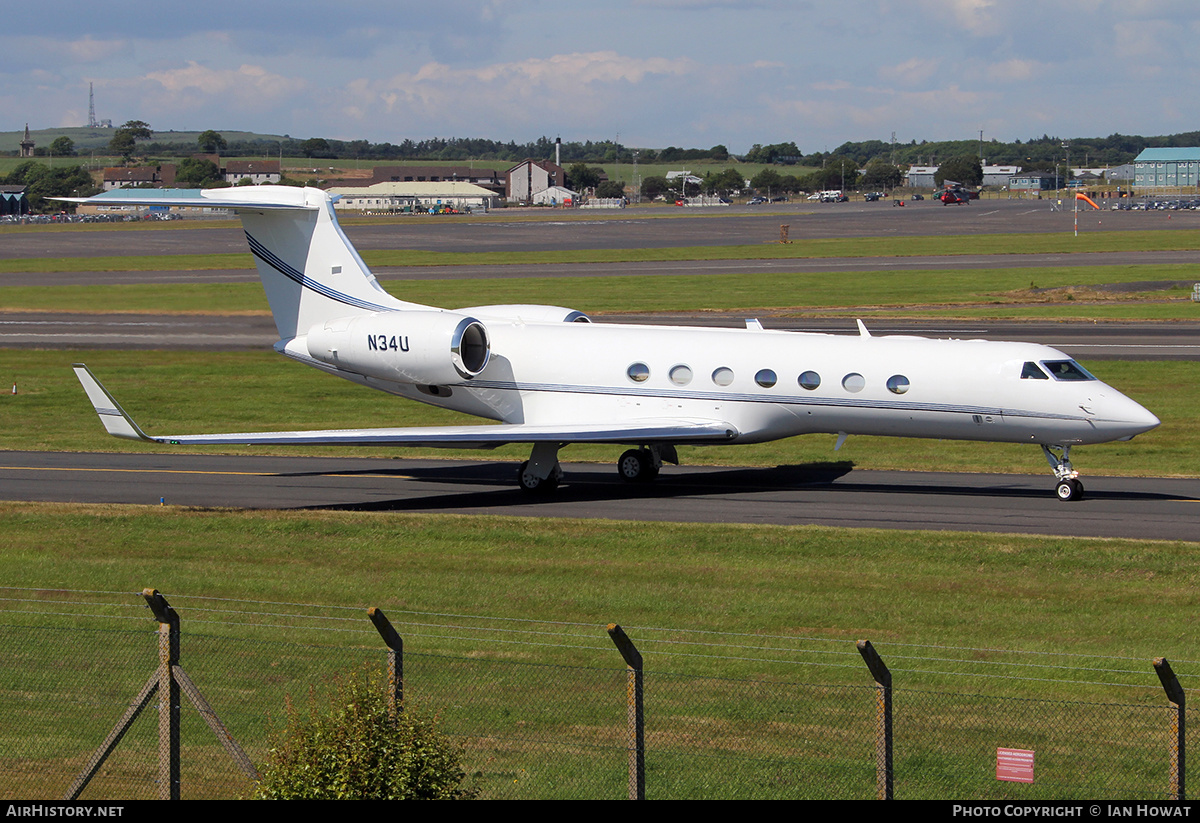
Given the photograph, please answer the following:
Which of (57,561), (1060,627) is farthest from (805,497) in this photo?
(57,561)

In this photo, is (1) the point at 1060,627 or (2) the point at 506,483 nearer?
(1) the point at 1060,627

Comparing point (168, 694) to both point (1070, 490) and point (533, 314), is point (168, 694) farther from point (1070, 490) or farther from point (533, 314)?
point (533, 314)

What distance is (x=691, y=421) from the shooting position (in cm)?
2664

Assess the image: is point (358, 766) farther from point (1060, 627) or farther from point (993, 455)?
point (993, 455)

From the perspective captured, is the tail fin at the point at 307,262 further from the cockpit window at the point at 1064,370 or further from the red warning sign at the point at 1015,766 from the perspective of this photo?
the red warning sign at the point at 1015,766

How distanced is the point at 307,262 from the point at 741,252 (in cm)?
Result: 6999

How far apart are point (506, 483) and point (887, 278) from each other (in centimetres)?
4867

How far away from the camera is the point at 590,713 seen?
13922 mm

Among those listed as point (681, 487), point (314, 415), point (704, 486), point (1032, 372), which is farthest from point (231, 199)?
point (1032, 372)

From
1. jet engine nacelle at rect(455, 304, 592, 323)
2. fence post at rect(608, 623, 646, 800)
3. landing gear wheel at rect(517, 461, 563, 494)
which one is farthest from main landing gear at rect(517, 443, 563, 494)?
fence post at rect(608, 623, 646, 800)

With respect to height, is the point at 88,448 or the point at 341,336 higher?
the point at 341,336

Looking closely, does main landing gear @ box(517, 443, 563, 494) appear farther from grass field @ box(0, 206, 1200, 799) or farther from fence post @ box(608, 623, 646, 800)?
fence post @ box(608, 623, 646, 800)

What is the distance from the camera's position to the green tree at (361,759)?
9633mm

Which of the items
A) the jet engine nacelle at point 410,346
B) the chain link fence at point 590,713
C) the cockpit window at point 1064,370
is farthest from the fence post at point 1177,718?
the jet engine nacelle at point 410,346
